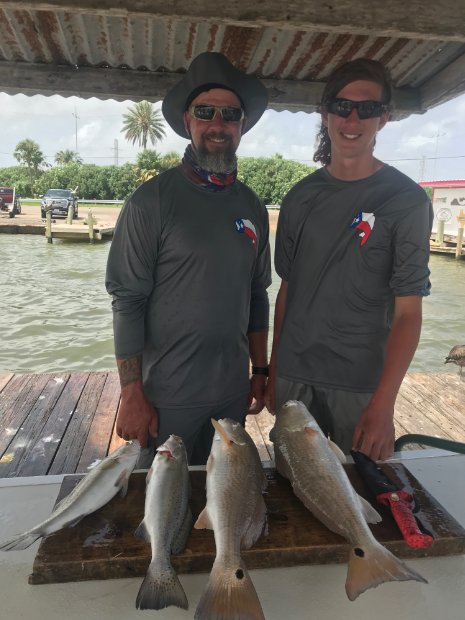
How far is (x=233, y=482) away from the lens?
138cm

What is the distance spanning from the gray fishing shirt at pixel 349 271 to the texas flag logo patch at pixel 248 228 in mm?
222

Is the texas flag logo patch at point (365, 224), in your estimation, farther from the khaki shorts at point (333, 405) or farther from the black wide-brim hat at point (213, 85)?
the black wide-brim hat at point (213, 85)

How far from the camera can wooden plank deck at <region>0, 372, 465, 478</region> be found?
448 centimetres

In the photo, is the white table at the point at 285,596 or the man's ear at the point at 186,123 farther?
the man's ear at the point at 186,123

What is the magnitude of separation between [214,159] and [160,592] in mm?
1898

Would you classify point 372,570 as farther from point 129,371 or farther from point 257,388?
point 257,388

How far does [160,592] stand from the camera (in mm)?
1095

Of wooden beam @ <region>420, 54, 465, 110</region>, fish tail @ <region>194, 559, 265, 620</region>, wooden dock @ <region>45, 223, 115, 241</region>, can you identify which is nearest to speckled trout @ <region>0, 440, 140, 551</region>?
fish tail @ <region>194, 559, 265, 620</region>

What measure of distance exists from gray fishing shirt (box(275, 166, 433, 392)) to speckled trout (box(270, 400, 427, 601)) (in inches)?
24.7

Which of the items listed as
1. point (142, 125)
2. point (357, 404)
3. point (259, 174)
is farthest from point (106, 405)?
point (142, 125)

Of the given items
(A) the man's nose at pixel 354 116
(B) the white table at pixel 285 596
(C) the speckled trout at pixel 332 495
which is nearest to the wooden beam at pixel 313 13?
(A) the man's nose at pixel 354 116

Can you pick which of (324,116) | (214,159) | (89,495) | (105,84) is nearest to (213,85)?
(214,159)

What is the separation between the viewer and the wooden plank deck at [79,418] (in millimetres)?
4480

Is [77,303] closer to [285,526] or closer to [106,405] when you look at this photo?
[106,405]
